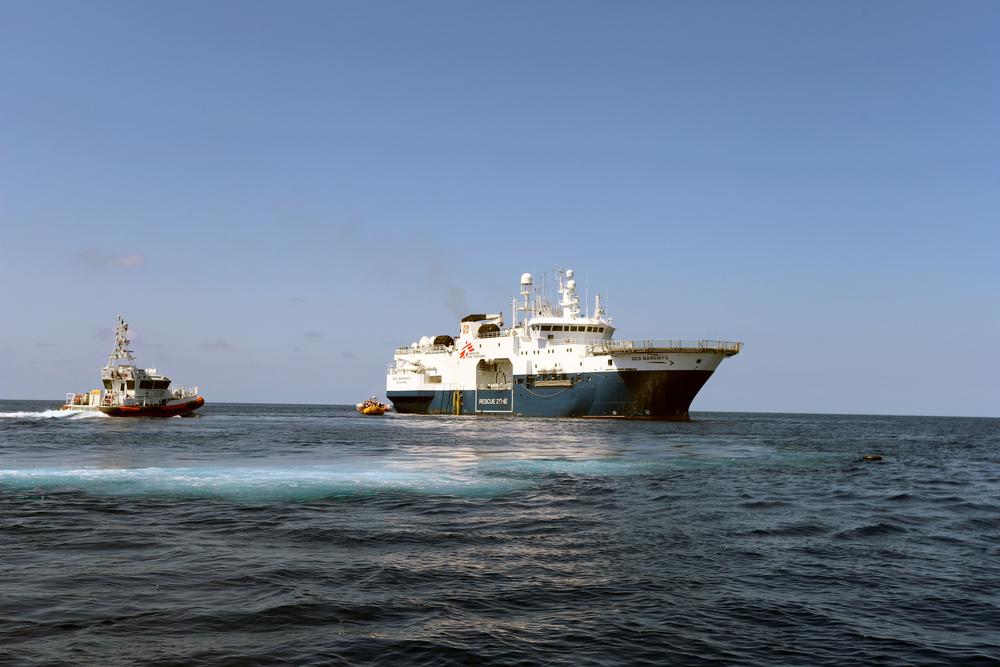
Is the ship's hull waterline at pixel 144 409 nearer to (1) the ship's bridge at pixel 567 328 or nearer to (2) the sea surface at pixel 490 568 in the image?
(1) the ship's bridge at pixel 567 328

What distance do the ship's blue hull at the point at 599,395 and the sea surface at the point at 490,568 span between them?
37420 mm

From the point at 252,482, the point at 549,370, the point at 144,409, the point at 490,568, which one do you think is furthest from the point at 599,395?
the point at 490,568

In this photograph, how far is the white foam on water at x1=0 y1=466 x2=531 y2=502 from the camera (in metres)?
22.9

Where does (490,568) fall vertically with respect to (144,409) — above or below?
below

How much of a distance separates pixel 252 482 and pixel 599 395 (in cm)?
4720

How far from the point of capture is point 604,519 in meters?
19.0

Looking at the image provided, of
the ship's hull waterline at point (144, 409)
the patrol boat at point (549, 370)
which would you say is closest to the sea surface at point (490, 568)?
the patrol boat at point (549, 370)

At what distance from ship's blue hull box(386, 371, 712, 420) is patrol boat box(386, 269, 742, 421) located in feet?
0.29

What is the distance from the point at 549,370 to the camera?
74.2 metres

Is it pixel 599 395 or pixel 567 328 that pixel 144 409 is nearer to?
pixel 567 328

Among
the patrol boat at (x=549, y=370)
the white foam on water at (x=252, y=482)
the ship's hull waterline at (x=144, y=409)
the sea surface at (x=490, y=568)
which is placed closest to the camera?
the sea surface at (x=490, y=568)

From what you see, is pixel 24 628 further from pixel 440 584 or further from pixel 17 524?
pixel 17 524

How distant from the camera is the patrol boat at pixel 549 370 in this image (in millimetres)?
66375

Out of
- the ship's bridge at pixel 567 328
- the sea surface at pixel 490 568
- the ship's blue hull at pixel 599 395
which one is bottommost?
the sea surface at pixel 490 568
